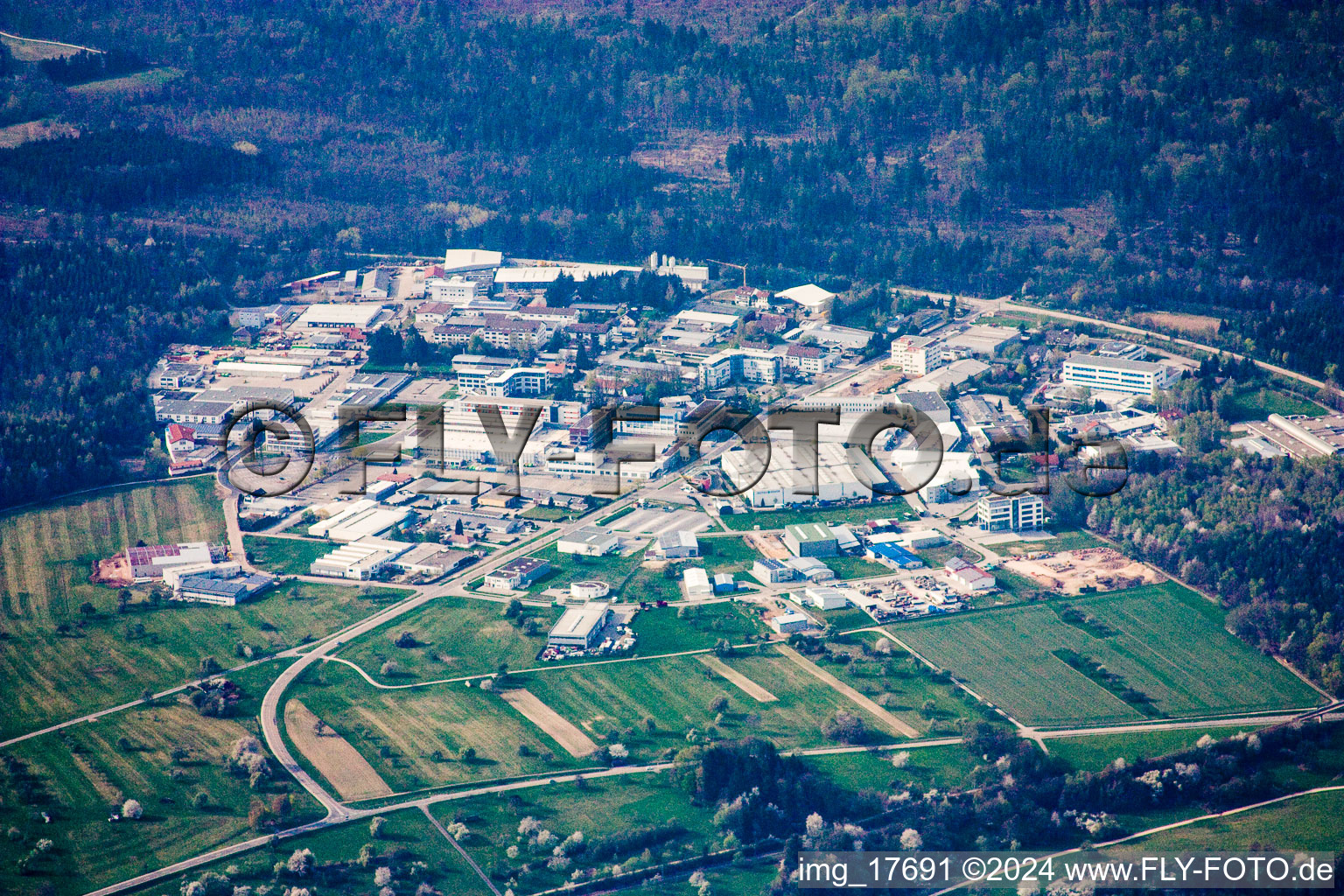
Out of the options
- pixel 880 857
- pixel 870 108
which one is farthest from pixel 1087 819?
pixel 870 108

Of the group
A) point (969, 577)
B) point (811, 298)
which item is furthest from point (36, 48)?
point (969, 577)

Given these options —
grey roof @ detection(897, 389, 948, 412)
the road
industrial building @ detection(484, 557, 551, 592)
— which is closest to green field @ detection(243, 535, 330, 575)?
industrial building @ detection(484, 557, 551, 592)

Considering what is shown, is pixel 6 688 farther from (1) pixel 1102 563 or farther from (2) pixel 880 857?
(1) pixel 1102 563

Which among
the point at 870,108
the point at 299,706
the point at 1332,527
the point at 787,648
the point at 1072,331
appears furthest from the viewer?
the point at 870,108

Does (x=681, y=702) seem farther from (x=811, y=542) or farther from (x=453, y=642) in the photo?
(x=811, y=542)

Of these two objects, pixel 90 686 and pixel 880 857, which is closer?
pixel 880 857
